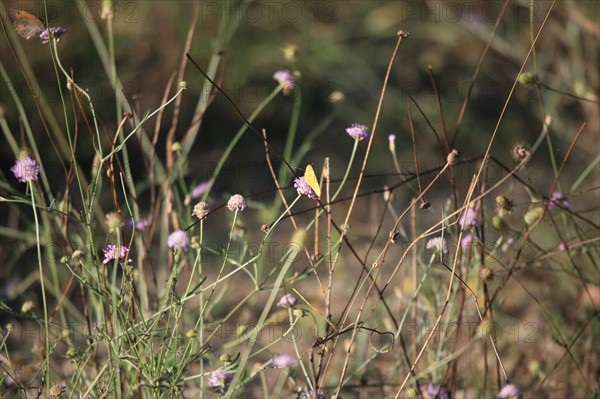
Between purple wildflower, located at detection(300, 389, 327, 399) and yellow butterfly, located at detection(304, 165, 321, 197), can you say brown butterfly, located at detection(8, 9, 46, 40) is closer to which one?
yellow butterfly, located at detection(304, 165, 321, 197)

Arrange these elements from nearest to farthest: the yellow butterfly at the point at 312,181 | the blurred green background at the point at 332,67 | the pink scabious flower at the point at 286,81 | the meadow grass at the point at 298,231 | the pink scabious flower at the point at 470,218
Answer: the yellow butterfly at the point at 312,181
the meadow grass at the point at 298,231
the pink scabious flower at the point at 470,218
the pink scabious flower at the point at 286,81
the blurred green background at the point at 332,67

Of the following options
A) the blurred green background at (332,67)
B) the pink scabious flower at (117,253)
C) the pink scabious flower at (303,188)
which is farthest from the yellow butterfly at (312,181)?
the blurred green background at (332,67)

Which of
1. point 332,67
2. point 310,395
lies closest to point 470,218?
point 310,395

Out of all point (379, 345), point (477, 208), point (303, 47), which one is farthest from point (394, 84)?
point (477, 208)

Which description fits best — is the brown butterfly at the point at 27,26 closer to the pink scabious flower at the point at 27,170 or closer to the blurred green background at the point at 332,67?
the pink scabious flower at the point at 27,170

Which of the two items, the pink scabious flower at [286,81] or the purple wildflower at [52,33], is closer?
the purple wildflower at [52,33]

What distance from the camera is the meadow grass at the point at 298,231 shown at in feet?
3.96

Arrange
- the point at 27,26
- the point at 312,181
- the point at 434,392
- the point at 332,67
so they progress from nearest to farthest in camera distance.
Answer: the point at 312,181 < the point at 27,26 < the point at 434,392 < the point at 332,67

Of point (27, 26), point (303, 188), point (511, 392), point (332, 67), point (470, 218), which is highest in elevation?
point (27, 26)

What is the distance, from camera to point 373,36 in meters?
3.32

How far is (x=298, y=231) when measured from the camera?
1.11 meters

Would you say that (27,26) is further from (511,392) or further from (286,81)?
(511,392)

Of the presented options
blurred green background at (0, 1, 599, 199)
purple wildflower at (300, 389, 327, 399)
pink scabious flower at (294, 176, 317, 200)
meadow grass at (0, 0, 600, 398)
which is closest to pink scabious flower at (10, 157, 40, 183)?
meadow grass at (0, 0, 600, 398)

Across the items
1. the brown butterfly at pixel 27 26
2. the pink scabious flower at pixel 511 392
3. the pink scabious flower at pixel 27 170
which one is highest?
the brown butterfly at pixel 27 26
